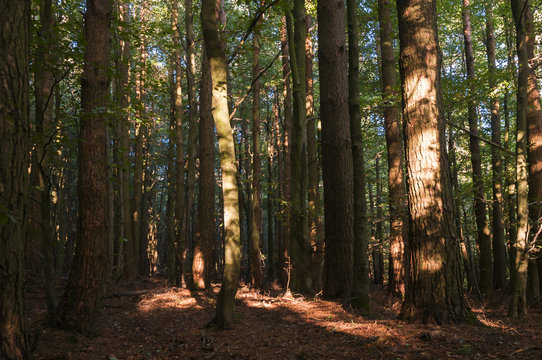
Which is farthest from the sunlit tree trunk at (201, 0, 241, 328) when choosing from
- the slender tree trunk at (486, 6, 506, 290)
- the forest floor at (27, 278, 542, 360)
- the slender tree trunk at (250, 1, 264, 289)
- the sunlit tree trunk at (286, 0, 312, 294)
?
the slender tree trunk at (486, 6, 506, 290)

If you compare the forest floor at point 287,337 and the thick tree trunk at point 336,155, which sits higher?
the thick tree trunk at point 336,155

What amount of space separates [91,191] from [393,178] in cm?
761

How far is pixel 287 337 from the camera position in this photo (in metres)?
5.54

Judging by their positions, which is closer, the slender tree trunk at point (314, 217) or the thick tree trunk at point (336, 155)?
the thick tree trunk at point (336, 155)

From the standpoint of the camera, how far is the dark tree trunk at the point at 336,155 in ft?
26.7

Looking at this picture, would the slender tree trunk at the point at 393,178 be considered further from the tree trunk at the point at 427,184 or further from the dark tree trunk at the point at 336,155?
the tree trunk at the point at 427,184

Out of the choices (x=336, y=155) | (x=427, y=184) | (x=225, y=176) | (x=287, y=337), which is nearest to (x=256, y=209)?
(x=336, y=155)

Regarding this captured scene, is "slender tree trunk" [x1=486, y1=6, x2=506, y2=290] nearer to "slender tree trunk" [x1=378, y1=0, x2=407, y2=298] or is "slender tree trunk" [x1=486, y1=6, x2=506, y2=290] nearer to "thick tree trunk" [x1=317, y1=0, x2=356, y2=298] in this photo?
"slender tree trunk" [x1=378, y1=0, x2=407, y2=298]

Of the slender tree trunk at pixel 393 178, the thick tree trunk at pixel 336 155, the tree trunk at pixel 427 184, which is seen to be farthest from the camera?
the slender tree trunk at pixel 393 178

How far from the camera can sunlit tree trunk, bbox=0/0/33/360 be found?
2.90 metres

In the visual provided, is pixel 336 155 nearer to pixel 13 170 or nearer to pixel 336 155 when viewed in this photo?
pixel 336 155

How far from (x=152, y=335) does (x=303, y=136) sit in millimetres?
5107

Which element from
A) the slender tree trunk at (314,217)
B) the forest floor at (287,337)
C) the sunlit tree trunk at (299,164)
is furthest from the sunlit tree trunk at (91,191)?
the slender tree trunk at (314,217)

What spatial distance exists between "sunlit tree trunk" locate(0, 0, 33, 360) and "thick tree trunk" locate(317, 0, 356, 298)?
622 centimetres
